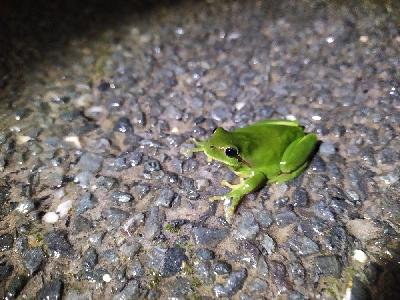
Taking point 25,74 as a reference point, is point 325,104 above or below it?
below

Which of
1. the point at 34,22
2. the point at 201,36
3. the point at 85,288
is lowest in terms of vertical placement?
the point at 85,288

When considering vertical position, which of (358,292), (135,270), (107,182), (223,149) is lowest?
(358,292)

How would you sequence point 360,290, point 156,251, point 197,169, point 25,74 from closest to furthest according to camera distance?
point 360,290, point 156,251, point 197,169, point 25,74

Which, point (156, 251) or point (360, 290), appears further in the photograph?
point (156, 251)

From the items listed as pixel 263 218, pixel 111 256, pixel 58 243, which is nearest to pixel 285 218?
pixel 263 218

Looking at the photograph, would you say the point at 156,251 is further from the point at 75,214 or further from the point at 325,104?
the point at 325,104

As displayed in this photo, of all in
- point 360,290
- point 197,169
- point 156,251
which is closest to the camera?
point 360,290

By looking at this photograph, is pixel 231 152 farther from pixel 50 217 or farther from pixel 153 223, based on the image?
pixel 50 217

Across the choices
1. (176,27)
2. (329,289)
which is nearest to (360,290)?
(329,289)
